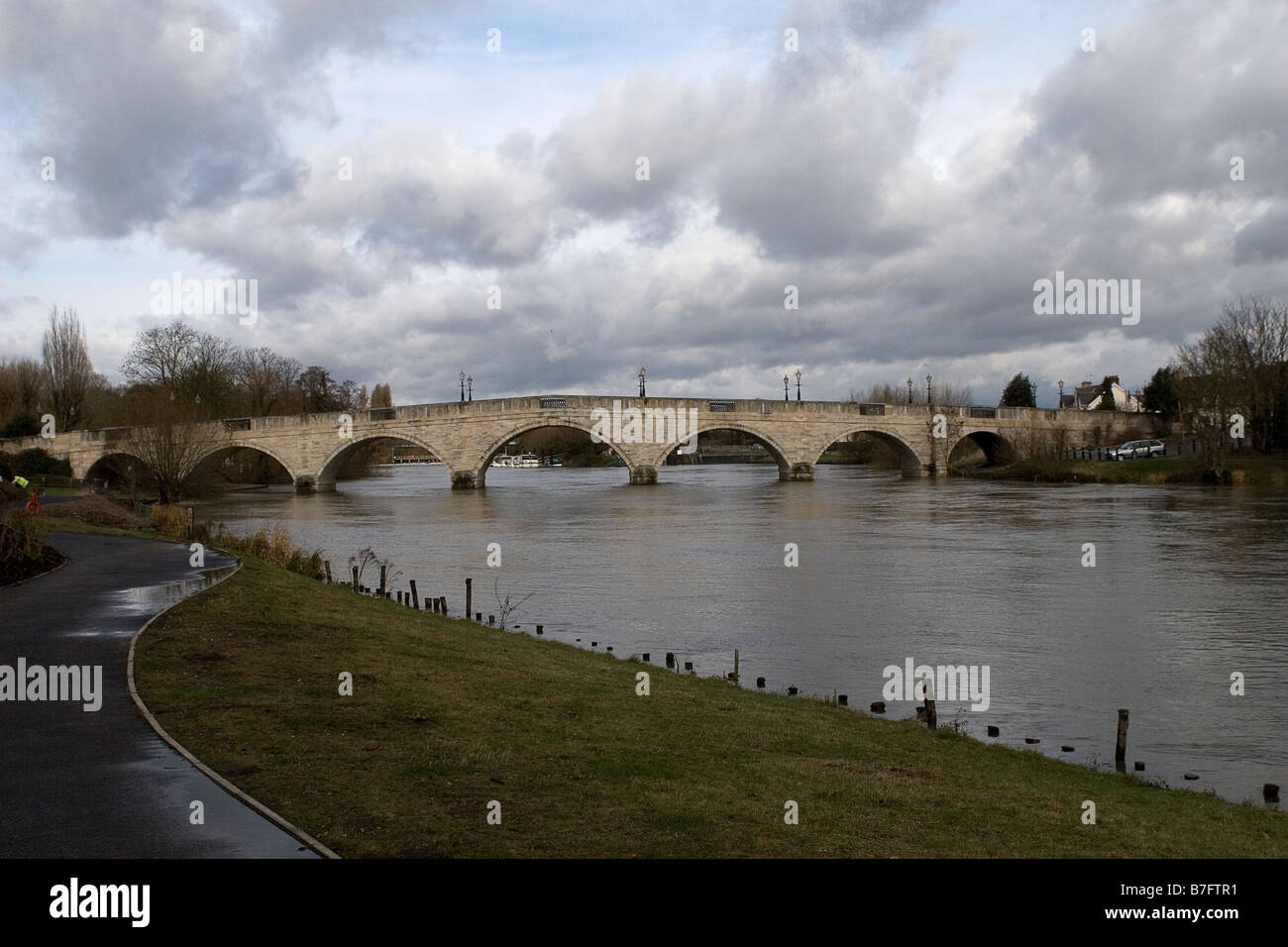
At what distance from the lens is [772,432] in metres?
76.2

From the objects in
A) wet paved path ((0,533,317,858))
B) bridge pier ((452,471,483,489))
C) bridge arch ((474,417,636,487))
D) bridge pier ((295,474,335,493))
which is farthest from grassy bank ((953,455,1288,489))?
wet paved path ((0,533,317,858))

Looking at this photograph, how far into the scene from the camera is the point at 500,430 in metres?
70.9

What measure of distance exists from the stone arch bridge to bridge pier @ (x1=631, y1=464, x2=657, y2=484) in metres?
0.07

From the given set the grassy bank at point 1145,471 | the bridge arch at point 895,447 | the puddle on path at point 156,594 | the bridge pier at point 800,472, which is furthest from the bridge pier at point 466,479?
the puddle on path at point 156,594

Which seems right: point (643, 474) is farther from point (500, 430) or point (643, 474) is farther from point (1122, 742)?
point (1122, 742)

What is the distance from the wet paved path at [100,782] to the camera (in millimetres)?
6367

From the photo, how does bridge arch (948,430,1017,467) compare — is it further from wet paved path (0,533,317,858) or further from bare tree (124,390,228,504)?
wet paved path (0,533,317,858)

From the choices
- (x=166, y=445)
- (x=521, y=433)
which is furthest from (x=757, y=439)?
(x=166, y=445)

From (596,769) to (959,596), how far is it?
51.9ft

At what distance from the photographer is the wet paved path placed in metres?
6.37

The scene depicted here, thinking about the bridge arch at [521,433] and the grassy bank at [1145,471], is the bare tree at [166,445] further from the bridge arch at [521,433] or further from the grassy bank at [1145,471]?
the grassy bank at [1145,471]

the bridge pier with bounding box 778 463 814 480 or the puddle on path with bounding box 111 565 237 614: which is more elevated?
the bridge pier with bounding box 778 463 814 480

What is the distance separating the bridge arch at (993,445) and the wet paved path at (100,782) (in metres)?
75.6
